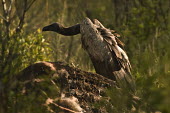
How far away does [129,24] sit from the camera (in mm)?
11594

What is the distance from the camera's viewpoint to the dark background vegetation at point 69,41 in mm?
4203

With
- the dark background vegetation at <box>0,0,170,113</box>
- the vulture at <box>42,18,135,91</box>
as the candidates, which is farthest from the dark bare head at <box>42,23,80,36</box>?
the dark background vegetation at <box>0,0,170,113</box>

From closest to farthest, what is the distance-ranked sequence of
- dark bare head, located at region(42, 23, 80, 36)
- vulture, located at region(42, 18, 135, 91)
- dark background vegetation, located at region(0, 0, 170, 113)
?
dark background vegetation, located at region(0, 0, 170, 113) → vulture, located at region(42, 18, 135, 91) → dark bare head, located at region(42, 23, 80, 36)

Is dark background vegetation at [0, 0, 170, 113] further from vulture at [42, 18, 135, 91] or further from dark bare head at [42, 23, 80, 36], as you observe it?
dark bare head at [42, 23, 80, 36]

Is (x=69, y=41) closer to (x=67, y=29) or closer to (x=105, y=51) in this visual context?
(x=67, y=29)

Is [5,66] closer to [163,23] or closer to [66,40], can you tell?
[66,40]

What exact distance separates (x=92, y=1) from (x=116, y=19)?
27.2ft

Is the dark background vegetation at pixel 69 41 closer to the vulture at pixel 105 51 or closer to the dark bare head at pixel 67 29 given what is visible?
the vulture at pixel 105 51

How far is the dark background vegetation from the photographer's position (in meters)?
4.20

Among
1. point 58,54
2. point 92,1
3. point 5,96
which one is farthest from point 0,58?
point 92,1

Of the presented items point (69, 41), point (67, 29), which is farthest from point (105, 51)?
point (69, 41)

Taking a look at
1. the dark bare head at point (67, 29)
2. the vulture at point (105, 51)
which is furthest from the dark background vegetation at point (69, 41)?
the dark bare head at point (67, 29)

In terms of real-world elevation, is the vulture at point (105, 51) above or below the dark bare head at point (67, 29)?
below

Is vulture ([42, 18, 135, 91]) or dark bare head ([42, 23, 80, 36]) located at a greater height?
dark bare head ([42, 23, 80, 36])
